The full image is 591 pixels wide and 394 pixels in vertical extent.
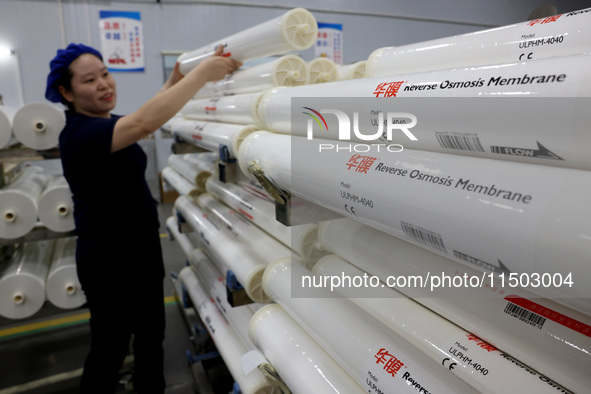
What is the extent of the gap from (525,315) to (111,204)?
61.8 inches

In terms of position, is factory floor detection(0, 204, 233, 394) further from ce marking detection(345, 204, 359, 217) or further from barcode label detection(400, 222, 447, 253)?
barcode label detection(400, 222, 447, 253)

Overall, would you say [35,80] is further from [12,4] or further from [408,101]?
[408,101]

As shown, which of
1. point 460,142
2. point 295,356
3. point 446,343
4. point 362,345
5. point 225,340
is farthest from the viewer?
point 225,340

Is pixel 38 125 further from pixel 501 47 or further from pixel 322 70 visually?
pixel 501 47

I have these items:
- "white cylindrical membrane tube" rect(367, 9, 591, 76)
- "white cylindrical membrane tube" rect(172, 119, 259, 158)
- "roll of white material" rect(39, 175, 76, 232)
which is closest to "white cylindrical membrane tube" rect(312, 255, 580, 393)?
"white cylindrical membrane tube" rect(367, 9, 591, 76)

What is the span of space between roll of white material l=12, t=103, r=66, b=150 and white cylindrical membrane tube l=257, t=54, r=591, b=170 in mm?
1871

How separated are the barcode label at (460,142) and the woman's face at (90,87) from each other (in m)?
1.45

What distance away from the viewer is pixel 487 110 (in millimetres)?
581

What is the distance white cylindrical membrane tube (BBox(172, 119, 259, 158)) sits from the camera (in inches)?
57.6

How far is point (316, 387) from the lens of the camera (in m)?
0.97

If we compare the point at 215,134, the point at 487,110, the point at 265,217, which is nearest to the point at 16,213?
the point at 215,134

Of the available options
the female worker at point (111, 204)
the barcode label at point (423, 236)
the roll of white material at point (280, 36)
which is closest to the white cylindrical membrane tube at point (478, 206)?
the barcode label at point (423, 236)

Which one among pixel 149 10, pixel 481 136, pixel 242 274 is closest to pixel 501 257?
pixel 481 136

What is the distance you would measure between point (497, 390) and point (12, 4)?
5922mm
